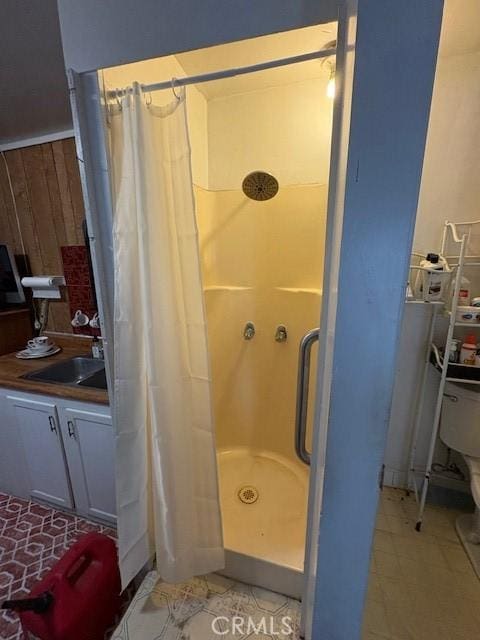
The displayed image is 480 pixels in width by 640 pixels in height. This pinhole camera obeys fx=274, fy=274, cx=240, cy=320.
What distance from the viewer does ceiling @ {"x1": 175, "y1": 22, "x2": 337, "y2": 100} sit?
3.97 feet

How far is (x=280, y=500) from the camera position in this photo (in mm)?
1548

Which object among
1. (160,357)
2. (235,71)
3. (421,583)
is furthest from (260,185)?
(421,583)

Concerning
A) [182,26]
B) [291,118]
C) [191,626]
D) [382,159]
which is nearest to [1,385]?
[191,626]

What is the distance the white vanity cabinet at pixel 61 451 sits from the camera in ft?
4.64

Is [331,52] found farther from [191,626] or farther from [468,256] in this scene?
[191,626]

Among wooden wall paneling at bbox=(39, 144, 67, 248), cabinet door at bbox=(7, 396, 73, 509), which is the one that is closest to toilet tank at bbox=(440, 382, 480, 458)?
cabinet door at bbox=(7, 396, 73, 509)

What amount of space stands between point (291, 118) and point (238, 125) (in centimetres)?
32

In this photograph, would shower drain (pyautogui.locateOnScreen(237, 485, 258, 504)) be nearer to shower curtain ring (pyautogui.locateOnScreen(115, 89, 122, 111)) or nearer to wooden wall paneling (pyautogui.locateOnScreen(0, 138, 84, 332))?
wooden wall paneling (pyautogui.locateOnScreen(0, 138, 84, 332))

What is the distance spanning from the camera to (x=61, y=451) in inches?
59.7

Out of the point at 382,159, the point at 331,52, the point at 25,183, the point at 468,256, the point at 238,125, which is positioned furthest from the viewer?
the point at 25,183

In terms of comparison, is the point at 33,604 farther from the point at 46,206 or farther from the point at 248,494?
the point at 46,206

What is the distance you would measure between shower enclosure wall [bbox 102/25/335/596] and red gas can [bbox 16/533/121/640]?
1.69 ft

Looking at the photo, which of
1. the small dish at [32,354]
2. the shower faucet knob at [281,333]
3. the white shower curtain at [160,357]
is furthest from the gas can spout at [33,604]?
the shower faucet knob at [281,333]

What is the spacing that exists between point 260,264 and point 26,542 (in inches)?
81.9
